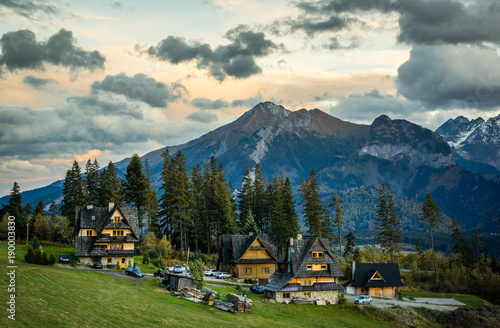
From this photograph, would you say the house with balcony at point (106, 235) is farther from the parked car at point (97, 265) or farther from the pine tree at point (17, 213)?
the pine tree at point (17, 213)

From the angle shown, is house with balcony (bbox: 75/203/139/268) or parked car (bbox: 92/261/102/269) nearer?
parked car (bbox: 92/261/102/269)

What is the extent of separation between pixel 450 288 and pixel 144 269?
64.6 metres

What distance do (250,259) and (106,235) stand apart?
85.1 feet

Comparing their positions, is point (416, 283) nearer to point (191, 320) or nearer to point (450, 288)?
point (450, 288)

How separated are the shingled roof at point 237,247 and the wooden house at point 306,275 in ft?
32.3

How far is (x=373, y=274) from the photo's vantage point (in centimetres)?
8262

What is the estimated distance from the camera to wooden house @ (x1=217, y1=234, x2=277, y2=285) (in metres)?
81.9

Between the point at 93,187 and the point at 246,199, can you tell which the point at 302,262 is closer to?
the point at 246,199

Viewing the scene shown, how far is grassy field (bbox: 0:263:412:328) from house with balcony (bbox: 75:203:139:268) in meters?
16.6

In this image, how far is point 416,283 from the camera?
100 metres

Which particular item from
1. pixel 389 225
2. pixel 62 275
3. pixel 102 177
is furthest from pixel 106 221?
pixel 389 225

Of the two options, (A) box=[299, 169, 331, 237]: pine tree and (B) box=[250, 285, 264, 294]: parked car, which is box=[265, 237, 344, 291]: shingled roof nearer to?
(B) box=[250, 285, 264, 294]: parked car

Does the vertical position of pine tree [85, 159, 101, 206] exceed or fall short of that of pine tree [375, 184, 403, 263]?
it exceeds it

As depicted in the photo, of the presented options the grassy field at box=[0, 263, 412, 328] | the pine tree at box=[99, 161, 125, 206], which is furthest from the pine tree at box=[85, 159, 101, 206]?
the grassy field at box=[0, 263, 412, 328]
